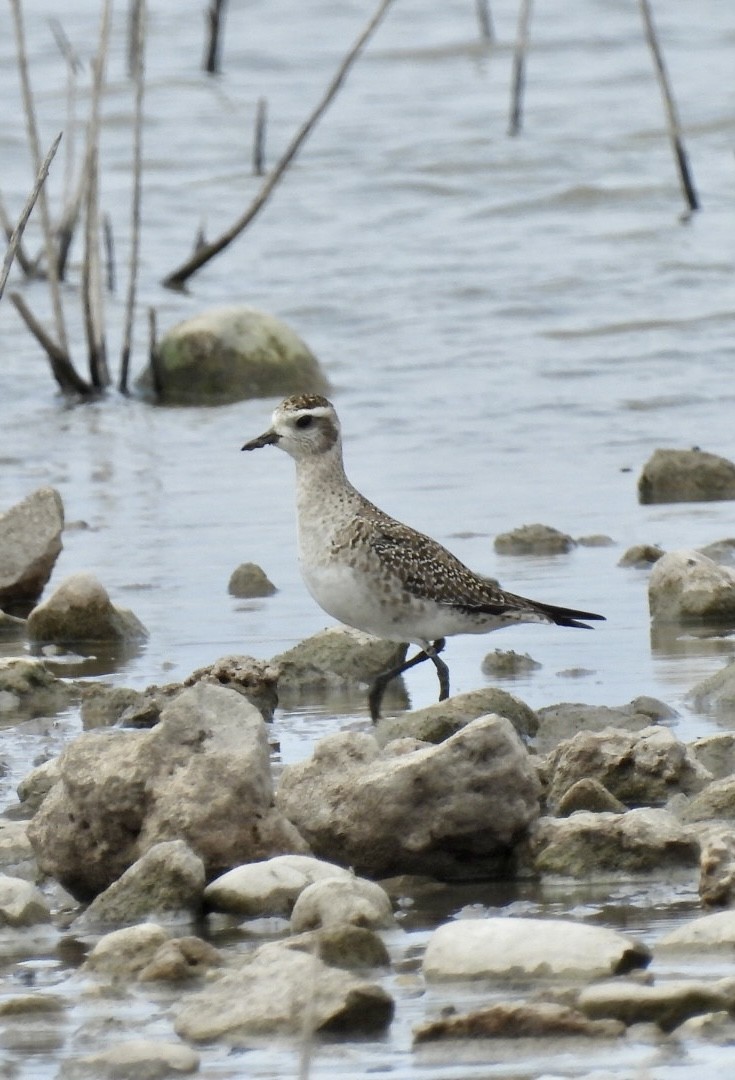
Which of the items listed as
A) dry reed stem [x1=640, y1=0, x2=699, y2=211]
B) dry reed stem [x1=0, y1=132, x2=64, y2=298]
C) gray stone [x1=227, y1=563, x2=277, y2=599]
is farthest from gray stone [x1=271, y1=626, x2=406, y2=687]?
dry reed stem [x1=640, y1=0, x2=699, y2=211]

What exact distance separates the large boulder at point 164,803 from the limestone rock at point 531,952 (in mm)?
930

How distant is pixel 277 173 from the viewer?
14.0 meters

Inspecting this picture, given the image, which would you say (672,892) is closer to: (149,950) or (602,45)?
(149,950)

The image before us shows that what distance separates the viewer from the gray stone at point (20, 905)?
4.55 meters

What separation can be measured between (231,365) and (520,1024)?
11.2 metres

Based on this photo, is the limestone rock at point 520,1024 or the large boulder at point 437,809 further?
the large boulder at point 437,809

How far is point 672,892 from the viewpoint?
4.70 m

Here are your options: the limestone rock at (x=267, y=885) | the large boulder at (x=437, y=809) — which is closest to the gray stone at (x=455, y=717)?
the large boulder at (x=437, y=809)

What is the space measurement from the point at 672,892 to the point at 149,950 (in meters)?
1.21

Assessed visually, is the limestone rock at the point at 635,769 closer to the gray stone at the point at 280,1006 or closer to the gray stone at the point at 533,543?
the gray stone at the point at 280,1006

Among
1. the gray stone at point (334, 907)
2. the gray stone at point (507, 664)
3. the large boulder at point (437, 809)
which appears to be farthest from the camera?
the gray stone at point (507, 664)

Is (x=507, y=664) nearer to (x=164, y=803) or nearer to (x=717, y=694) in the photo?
(x=717, y=694)

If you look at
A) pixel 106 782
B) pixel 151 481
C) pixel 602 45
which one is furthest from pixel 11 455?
pixel 602 45

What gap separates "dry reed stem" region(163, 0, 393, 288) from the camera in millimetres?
12938
